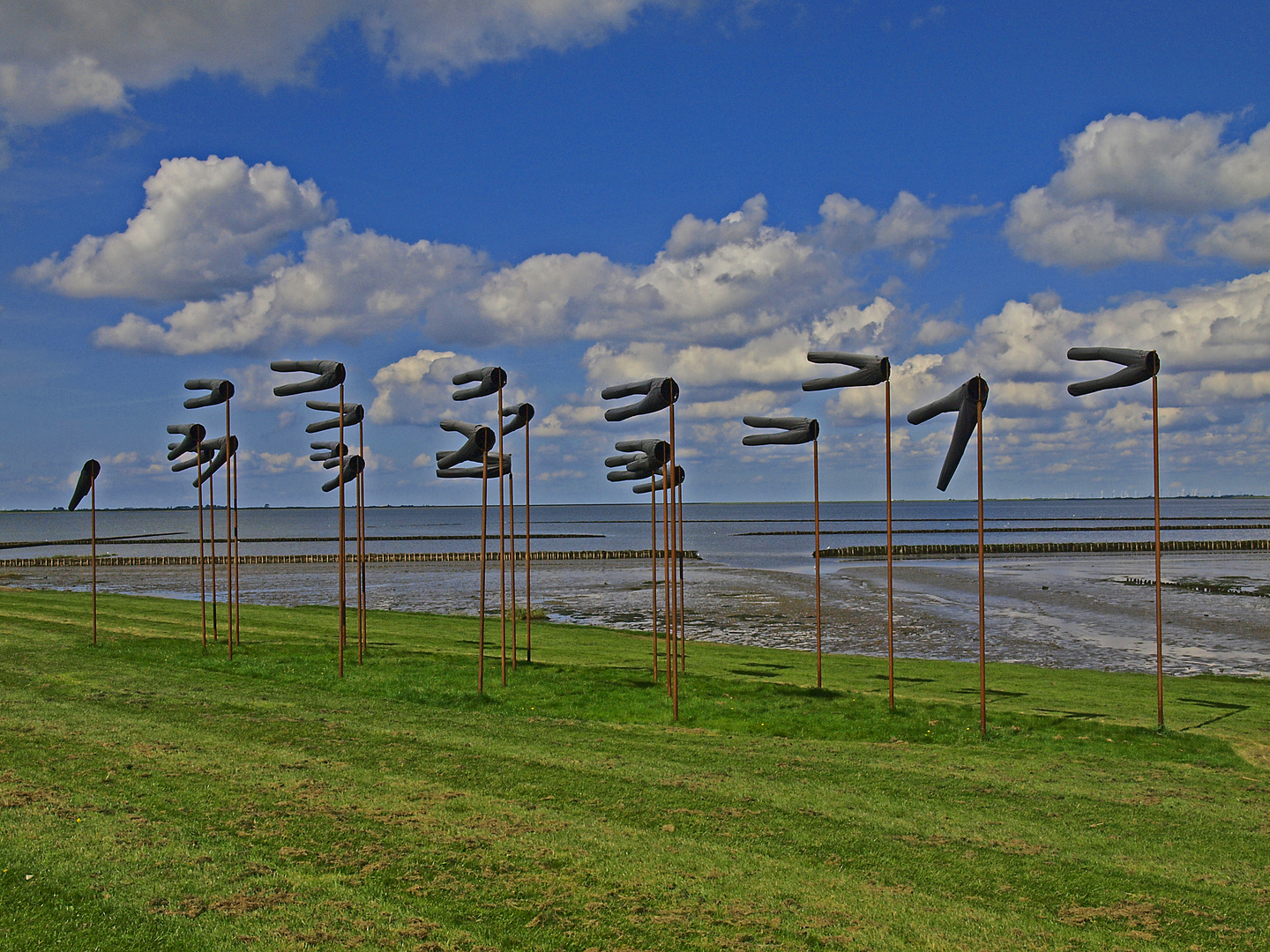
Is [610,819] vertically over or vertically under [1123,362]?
under

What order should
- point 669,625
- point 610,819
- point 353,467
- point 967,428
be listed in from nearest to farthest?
point 610,819, point 967,428, point 669,625, point 353,467

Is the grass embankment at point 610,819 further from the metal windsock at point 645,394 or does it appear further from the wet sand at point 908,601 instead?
the wet sand at point 908,601

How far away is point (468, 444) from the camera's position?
12.9 meters

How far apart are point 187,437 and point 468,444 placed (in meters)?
6.58

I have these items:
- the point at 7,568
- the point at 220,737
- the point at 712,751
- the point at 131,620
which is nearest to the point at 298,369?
the point at 220,737

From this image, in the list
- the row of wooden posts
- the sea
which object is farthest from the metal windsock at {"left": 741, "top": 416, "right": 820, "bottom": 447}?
the sea

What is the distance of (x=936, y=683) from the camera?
1507 centimetres

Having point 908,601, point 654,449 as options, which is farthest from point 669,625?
point 908,601

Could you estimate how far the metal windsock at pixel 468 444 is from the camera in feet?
41.5

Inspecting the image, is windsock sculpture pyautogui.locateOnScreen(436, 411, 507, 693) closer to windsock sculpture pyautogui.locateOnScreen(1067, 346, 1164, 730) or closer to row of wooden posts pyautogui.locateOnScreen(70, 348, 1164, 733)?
row of wooden posts pyautogui.locateOnScreen(70, 348, 1164, 733)

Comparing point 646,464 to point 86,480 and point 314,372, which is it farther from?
point 86,480

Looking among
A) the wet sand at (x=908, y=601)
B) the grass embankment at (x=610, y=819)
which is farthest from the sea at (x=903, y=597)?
the grass embankment at (x=610, y=819)

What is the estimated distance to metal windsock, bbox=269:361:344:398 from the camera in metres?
13.7

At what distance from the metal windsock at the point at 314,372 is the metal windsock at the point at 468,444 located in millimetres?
1821
